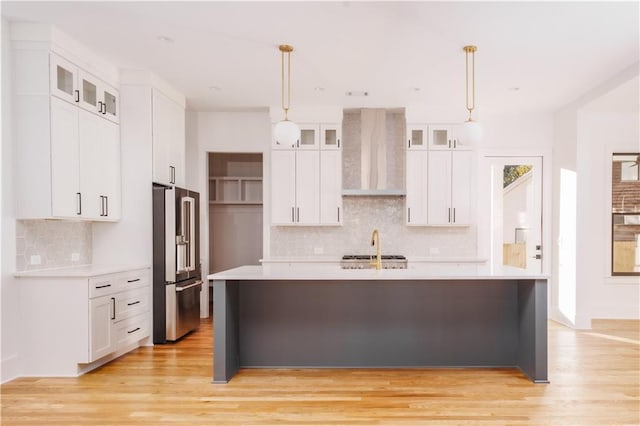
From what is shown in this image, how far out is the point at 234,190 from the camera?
720 cm

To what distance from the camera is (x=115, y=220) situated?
465cm

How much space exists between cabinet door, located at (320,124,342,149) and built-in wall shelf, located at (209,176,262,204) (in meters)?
1.61

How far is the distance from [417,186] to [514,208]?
4.88 feet

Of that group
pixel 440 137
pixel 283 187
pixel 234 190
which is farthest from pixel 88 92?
pixel 440 137

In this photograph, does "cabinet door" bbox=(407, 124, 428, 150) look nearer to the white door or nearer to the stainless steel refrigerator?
the white door

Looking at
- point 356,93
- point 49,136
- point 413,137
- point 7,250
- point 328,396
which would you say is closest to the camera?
point 328,396

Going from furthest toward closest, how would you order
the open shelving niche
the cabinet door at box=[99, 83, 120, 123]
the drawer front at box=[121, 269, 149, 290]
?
the open shelving niche
the cabinet door at box=[99, 83, 120, 123]
the drawer front at box=[121, 269, 149, 290]

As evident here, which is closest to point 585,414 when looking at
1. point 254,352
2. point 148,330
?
point 254,352

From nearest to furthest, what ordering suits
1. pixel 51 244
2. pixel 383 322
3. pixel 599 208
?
pixel 383 322 < pixel 51 244 < pixel 599 208

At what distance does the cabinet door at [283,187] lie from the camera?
5965 millimetres

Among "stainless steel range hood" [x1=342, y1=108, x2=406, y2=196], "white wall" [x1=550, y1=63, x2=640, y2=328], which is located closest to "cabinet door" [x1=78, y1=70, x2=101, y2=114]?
"stainless steel range hood" [x1=342, y1=108, x2=406, y2=196]

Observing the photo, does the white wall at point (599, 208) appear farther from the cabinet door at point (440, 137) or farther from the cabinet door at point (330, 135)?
the cabinet door at point (330, 135)

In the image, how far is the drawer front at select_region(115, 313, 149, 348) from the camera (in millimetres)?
4129

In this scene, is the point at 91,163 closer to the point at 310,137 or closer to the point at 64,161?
the point at 64,161
